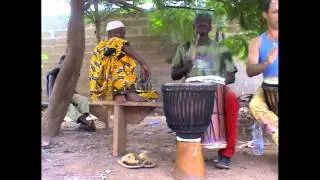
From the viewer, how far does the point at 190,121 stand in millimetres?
3977

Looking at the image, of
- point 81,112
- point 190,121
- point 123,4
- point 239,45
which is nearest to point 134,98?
point 190,121

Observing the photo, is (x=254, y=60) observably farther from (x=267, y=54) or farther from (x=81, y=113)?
(x=81, y=113)

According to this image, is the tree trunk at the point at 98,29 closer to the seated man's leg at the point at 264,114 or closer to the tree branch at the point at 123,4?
the tree branch at the point at 123,4

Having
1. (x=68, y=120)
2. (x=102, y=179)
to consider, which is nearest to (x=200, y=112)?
(x=102, y=179)

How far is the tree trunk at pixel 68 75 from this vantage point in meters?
5.49

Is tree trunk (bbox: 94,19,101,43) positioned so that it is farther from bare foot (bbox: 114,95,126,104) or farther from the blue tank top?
the blue tank top

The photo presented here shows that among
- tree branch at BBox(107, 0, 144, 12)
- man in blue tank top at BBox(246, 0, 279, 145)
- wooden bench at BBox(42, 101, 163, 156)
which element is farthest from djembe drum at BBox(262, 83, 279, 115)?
tree branch at BBox(107, 0, 144, 12)

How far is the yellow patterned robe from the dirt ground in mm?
646

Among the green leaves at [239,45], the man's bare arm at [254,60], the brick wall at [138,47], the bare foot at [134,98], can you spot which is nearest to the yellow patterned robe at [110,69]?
the bare foot at [134,98]

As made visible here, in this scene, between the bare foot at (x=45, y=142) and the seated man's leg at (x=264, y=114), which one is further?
the bare foot at (x=45, y=142)

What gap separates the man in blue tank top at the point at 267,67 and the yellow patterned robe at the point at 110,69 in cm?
128

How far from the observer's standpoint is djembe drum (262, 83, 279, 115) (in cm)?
Answer: 404
